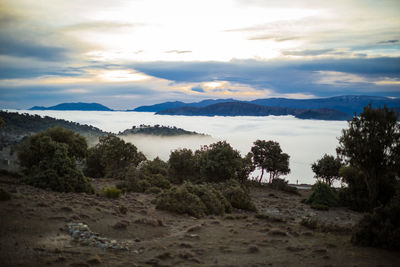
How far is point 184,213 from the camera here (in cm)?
2077

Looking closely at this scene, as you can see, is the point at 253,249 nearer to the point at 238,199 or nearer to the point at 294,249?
the point at 294,249

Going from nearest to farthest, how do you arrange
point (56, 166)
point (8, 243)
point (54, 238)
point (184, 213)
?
point (8, 243), point (54, 238), point (184, 213), point (56, 166)

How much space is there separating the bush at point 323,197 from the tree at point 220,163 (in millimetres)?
9835

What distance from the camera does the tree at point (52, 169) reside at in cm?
2283

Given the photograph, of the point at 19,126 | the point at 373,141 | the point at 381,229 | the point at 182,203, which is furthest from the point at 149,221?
the point at 19,126

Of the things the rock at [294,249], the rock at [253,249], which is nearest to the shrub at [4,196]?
the rock at [253,249]

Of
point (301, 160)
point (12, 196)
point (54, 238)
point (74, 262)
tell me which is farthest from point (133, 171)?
point (301, 160)

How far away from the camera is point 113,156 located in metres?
45.8

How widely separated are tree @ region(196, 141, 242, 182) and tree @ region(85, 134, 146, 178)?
12.0 meters

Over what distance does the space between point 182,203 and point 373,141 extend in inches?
630

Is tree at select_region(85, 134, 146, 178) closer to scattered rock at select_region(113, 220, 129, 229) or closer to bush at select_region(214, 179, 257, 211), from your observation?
bush at select_region(214, 179, 257, 211)

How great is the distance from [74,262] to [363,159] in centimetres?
2322

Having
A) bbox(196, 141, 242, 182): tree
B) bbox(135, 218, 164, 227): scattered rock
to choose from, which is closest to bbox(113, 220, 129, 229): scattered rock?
bbox(135, 218, 164, 227): scattered rock

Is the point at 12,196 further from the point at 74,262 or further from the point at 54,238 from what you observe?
the point at 74,262
